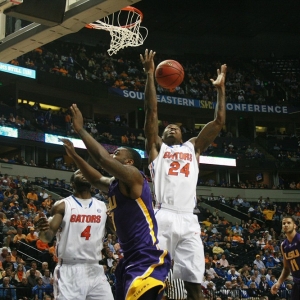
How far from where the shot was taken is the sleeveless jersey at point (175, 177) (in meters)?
5.70

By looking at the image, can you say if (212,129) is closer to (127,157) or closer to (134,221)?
(127,157)

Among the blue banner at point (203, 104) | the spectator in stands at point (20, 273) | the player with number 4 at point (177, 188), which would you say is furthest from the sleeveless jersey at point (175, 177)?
the blue banner at point (203, 104)

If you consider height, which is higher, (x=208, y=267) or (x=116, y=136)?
(x=116, y=136)

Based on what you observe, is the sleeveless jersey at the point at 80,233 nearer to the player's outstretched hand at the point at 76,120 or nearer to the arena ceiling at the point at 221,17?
the player's outstretched hand at the point at 76,120

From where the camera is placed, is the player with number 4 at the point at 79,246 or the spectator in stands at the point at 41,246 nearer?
the player with number 4 at the point at 79,246

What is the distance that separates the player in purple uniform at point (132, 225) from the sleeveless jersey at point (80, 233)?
1197 mm

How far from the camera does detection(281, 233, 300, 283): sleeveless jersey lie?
8.20 meters

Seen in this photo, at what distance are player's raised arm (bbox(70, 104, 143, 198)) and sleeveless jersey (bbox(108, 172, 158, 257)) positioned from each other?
85 mm

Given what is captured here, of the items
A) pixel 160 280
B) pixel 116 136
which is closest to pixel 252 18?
pixel 116 136

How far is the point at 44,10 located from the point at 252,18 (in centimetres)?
2993

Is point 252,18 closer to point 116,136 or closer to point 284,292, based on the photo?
point 116,136

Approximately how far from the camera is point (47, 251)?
13297 mm

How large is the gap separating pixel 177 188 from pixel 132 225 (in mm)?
1364

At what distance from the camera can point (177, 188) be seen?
18.8 feet
